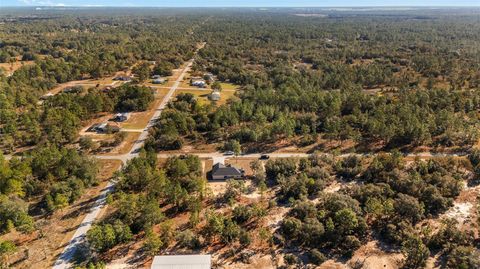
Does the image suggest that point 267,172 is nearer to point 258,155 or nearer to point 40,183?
point 258,155

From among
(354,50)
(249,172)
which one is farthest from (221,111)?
(354,50)

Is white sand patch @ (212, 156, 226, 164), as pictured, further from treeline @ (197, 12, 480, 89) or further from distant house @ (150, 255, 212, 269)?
treeline @ (197, 12, 480, 89)

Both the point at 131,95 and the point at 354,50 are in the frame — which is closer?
the point at 131,95

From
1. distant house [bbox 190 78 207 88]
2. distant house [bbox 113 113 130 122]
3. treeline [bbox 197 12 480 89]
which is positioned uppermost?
treeline [bbox 197 12 480 89]

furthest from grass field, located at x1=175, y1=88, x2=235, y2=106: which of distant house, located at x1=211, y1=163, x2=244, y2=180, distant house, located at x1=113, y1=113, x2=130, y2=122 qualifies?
distant house, located at x1=211, y1=163, x2=244, y2=180

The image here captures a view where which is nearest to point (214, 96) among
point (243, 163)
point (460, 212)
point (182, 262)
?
point (243, 163)

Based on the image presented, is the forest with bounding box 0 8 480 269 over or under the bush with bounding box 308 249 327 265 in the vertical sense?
over

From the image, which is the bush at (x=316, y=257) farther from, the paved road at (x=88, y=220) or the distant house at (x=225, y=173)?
the paved road at (x=88, y=220)

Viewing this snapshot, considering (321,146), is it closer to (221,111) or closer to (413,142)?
(413,142)

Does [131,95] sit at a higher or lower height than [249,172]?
higher
